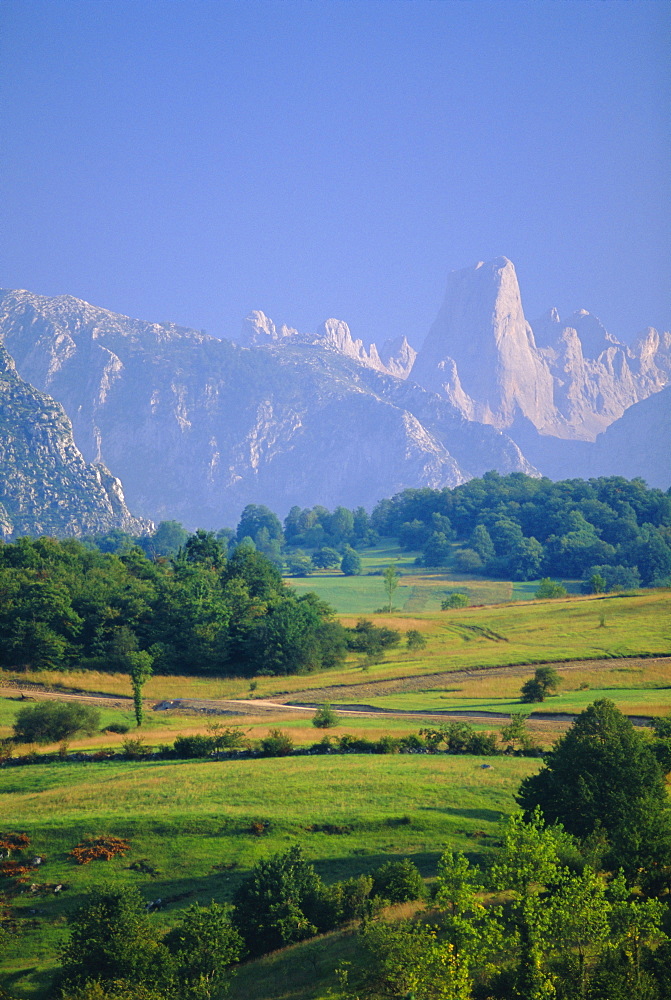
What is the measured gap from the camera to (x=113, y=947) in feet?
88.0

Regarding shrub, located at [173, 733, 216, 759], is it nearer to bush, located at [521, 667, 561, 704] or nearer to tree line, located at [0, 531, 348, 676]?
tree line, located at [0, 531, 348, 676]

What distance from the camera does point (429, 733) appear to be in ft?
179

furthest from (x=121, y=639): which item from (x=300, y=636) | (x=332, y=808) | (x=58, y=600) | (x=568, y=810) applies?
(x=568, y=810)

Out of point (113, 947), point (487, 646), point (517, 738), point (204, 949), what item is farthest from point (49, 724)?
point (487, 646)

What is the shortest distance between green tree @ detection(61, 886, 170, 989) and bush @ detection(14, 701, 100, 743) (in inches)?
1296

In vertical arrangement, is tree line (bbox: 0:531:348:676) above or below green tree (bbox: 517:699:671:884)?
above

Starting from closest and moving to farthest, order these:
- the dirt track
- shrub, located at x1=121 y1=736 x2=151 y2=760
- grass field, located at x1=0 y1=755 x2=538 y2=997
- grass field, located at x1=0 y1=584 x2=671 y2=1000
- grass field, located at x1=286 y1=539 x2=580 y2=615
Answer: grass field, located at x1=0 y1=584 x2=671 y2=1000
grass field, located at x1=0 y1=755 x2=538 y2=997
shrub, located at x1=121 y1=736 x2=151 y2=760
the dirt track
grass field, located at x1=286 y1=539 x2=580 y2=615

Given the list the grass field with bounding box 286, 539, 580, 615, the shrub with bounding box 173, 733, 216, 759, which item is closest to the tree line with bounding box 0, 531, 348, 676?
the shrub with bounding box 173, 733, 216, 759

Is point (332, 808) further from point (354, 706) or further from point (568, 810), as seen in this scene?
point (354, 706)

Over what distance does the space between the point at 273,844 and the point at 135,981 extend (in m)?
12.0

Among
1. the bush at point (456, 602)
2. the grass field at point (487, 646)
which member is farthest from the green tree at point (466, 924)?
the bush at point (456, 602)

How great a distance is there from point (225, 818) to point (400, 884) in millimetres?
11618

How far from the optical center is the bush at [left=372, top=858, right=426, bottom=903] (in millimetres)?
30484

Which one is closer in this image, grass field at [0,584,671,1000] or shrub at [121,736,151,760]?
grass field at [0,584,671,1000]
